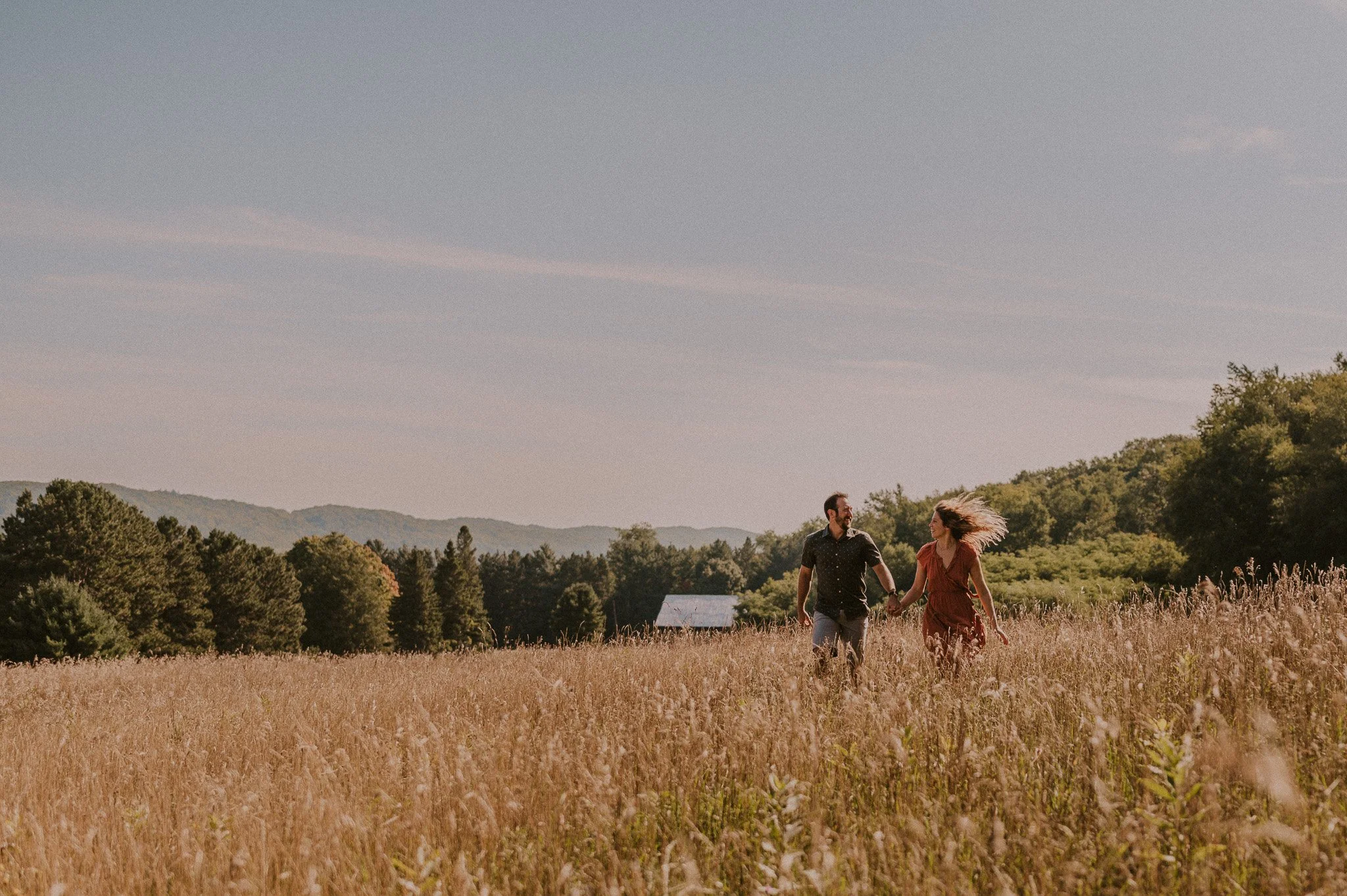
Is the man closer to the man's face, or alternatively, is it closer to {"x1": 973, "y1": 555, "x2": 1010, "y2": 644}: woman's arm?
the man's face

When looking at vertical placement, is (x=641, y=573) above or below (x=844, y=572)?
below

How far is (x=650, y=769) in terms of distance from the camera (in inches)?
161

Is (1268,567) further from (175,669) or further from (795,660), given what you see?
(175,669)

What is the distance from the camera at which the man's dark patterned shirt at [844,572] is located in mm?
8094

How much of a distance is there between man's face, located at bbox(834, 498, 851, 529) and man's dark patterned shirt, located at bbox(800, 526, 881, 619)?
0.38 feet

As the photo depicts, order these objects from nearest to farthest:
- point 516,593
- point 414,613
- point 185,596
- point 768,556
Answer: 1. point 185,596
2. point 414,613
3. point 516,593
4. point 768,556

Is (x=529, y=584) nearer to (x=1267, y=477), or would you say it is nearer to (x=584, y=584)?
(x=584, y=584)

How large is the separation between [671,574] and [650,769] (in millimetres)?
114152

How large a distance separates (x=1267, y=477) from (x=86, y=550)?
52.4 m

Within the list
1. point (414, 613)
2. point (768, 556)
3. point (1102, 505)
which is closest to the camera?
point (414, 613)

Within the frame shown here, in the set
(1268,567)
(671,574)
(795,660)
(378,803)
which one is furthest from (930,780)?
(671,574)

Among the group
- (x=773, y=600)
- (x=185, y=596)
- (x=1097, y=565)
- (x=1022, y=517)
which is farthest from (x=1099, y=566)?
(x=185, y=596)

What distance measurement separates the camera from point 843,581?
8.08m

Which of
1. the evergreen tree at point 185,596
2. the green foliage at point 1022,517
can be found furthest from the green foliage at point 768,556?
the evergreen tree at point 185,596
